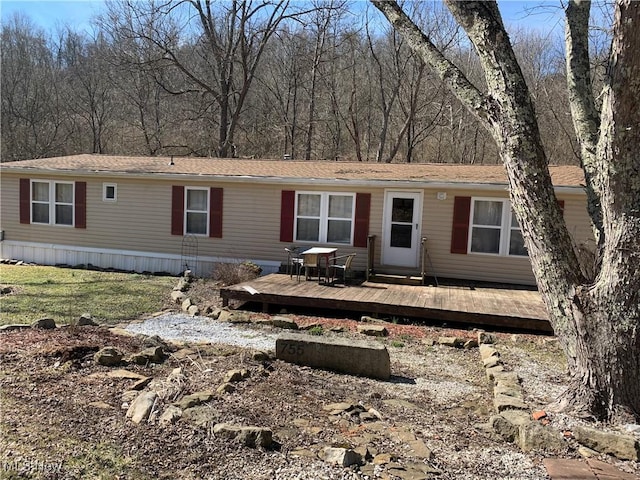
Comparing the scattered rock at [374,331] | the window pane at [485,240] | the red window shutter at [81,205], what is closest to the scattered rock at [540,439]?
the scattered rock at [374,331]

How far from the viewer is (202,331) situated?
6691 millimetres

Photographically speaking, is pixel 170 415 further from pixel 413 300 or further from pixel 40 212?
pixel 40 212

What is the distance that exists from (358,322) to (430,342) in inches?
59.7

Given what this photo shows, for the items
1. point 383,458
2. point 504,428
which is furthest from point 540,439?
point 383,458

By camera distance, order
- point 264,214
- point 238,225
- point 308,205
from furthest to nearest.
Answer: point 238,225 → point 264,214 → point 308,205

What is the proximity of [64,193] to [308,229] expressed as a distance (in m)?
6.53

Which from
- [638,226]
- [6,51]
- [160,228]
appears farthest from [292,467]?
[6,51]

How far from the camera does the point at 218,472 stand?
2660mm

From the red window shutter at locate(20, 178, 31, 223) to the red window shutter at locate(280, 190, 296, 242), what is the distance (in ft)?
A: 22.5

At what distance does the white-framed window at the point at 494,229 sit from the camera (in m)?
10.0

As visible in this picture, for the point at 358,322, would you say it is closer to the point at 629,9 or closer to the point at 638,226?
the point at 638,226

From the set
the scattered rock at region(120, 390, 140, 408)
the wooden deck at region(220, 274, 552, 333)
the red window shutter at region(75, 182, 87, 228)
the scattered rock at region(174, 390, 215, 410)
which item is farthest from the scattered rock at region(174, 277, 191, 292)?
the scattered rock at region(174, 390, 215, 410)

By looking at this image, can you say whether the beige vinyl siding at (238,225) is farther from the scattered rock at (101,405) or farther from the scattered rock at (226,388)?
the scattered rock at (101,405)

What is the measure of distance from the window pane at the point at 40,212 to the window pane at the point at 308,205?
6792 mm
